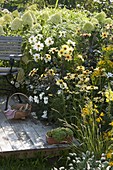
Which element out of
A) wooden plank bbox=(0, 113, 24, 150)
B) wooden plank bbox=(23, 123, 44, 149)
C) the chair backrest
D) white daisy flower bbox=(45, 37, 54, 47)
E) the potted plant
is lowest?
wooden plank bbox=(23, 123, 44, 149)

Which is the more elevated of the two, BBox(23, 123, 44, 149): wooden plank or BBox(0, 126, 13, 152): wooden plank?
BBox(0, 126, 13, 152): wooden plank

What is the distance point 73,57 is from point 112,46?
1.74ft

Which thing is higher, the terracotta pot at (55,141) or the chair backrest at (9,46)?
the chair backrest at (9,46)

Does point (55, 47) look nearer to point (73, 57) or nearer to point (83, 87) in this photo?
point (73, 57)

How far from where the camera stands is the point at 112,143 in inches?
158

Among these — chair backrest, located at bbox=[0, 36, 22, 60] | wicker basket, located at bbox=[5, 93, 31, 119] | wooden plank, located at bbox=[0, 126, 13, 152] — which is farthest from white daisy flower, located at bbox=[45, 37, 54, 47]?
wooden plank, located at bbox=[0, 126, 13, 152]

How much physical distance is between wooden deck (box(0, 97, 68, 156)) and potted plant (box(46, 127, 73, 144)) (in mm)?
54

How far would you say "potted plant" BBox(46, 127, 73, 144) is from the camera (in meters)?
4.35

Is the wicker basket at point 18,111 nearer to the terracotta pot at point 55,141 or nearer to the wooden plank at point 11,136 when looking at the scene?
the wooden plank at point 11,136

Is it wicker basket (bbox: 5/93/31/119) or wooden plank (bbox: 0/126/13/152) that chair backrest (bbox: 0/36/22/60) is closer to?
wicker basket (bbox: 5/93/31/119)

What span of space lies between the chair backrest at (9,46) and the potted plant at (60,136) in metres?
1.73

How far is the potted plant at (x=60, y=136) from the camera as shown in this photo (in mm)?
4348

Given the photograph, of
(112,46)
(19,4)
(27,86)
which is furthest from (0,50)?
(19,4)

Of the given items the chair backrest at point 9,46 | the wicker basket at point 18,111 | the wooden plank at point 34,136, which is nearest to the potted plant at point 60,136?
the wooden plank at point 34,136
